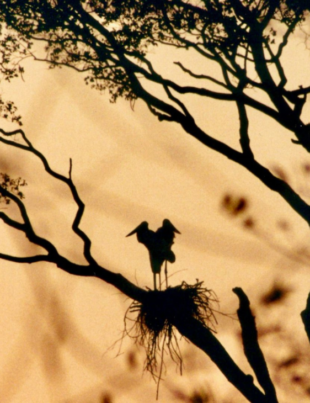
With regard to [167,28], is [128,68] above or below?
below

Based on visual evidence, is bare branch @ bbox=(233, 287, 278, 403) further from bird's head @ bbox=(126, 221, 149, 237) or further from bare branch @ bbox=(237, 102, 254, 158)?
bird's head @ bbox=(126, 221, 149, 237)

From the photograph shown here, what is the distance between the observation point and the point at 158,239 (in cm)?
851

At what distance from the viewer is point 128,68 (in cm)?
851

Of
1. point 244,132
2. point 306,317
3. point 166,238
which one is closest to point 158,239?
point 166,238

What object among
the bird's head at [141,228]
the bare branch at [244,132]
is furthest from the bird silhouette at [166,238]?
the bare branch at [244,132]

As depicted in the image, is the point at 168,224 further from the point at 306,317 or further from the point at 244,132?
the point at 306,317

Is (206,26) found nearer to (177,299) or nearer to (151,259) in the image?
(151,259)

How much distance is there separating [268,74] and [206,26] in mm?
1077

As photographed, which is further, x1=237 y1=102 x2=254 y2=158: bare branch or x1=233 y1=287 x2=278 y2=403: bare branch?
x1=237 y1=102 x2=254 y2=158: bare branch

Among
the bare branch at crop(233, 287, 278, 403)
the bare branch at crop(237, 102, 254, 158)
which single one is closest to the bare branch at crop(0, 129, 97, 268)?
the bare branch at crop(233, 287, 278, 403)

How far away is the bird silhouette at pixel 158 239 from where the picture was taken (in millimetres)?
8484

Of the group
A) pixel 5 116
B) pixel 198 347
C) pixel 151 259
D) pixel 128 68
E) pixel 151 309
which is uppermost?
pixel 128 68

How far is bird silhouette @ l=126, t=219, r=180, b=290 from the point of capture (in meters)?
8.48

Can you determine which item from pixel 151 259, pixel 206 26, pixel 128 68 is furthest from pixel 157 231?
pixel 206 26
